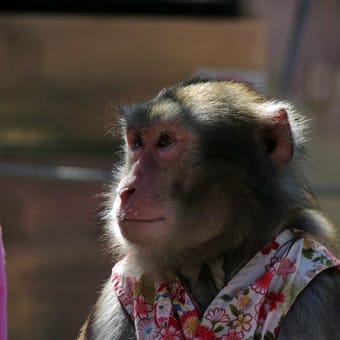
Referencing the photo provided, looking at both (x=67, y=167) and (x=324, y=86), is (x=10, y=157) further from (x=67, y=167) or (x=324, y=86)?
(x=324, y=86)

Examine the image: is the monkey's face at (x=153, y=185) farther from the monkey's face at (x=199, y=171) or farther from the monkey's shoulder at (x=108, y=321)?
the monkey's shoulder at (x=108, y=321)

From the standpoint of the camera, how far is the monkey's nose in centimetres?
366

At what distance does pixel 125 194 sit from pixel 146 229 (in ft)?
0.45

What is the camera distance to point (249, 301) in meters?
3.65

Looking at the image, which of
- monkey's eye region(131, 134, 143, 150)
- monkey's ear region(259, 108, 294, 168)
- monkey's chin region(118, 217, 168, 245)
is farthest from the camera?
monkey's eye region(131, 134, 143, 150)

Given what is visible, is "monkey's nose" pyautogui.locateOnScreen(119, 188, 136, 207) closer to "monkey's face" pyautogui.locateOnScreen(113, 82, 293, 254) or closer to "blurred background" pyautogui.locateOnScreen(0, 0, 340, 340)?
"monkey's face" pyautogui.locateOnScreen(113, 82, 293, 254)

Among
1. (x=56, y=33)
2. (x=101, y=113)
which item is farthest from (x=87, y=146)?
(x=56, y=33)

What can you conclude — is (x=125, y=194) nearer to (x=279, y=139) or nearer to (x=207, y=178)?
(x=207, y=178)

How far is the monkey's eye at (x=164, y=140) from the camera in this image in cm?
380

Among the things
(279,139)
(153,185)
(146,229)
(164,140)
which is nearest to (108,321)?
(146,229)

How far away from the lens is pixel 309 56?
8234 millimetres

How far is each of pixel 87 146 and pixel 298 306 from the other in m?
4.42

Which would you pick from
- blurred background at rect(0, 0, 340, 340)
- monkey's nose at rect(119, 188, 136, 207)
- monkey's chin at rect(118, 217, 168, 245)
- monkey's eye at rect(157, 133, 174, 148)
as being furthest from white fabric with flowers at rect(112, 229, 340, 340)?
blurred background at rect(0, 0, 340, 340)

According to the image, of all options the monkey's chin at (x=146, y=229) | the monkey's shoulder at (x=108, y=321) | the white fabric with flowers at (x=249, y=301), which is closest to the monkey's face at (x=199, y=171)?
the monkey's chin at (x=146, y=229)
